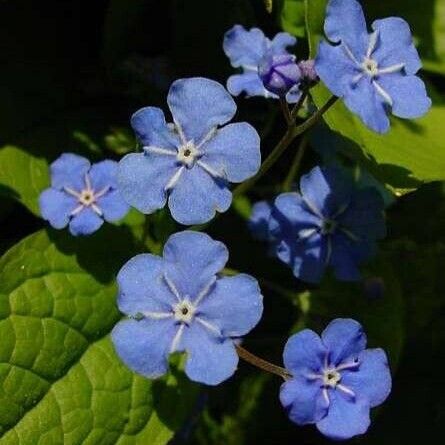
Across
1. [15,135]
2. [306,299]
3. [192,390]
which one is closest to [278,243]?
[306,299]

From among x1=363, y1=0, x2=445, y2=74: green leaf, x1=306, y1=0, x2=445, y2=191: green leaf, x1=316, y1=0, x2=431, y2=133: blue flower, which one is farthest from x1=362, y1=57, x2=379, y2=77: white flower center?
x1=363, y1=0, x2=445, y2=74: green leaf

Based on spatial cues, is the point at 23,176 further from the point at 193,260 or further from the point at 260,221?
the point at 193,260

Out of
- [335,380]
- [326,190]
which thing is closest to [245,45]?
[326,190]

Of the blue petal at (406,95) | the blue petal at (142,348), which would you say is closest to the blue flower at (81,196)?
the blue petal at (142,348)

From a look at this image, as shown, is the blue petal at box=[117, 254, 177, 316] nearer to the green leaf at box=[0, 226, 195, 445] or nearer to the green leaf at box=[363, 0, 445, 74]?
the green leaf at box=[0, 226, 195, 445]

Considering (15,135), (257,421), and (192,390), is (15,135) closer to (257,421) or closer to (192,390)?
(192,390)
